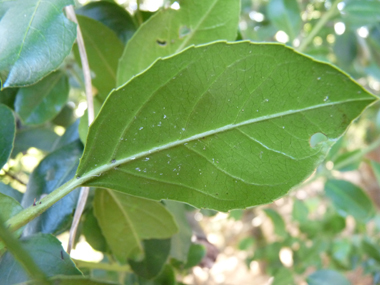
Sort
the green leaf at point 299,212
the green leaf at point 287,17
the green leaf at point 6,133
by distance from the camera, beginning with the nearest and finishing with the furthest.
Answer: the green leaf at point 6,133, the green leaf at point 287,17, the green leaf at point 299,212

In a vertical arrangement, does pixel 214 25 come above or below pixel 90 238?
above

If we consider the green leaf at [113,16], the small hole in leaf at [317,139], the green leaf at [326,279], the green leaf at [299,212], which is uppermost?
the green leaf at [113,16]

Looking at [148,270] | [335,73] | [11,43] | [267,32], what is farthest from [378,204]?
[11,43]

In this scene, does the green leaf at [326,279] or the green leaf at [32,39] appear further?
the green leaf at [326,279]

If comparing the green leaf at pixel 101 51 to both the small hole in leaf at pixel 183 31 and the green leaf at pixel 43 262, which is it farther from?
the green leaf at pixel 43 262

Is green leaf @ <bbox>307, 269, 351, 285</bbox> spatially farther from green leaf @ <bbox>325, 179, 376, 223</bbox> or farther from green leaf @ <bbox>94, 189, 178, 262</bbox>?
green leaf @ <bbox>94, 189, 178, 262</bbox>

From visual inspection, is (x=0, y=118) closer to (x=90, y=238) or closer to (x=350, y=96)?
(x=90, y=238)

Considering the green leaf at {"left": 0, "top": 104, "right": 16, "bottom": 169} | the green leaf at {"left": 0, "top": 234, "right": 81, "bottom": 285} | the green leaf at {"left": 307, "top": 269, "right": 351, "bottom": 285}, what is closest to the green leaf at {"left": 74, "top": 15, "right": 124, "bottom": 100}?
the green leaf at {"left": 0, "top": 104, "right": 16, "bottom": 169}

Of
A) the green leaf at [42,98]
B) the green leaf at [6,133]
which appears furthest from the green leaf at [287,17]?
the green leaf at [6,133]
